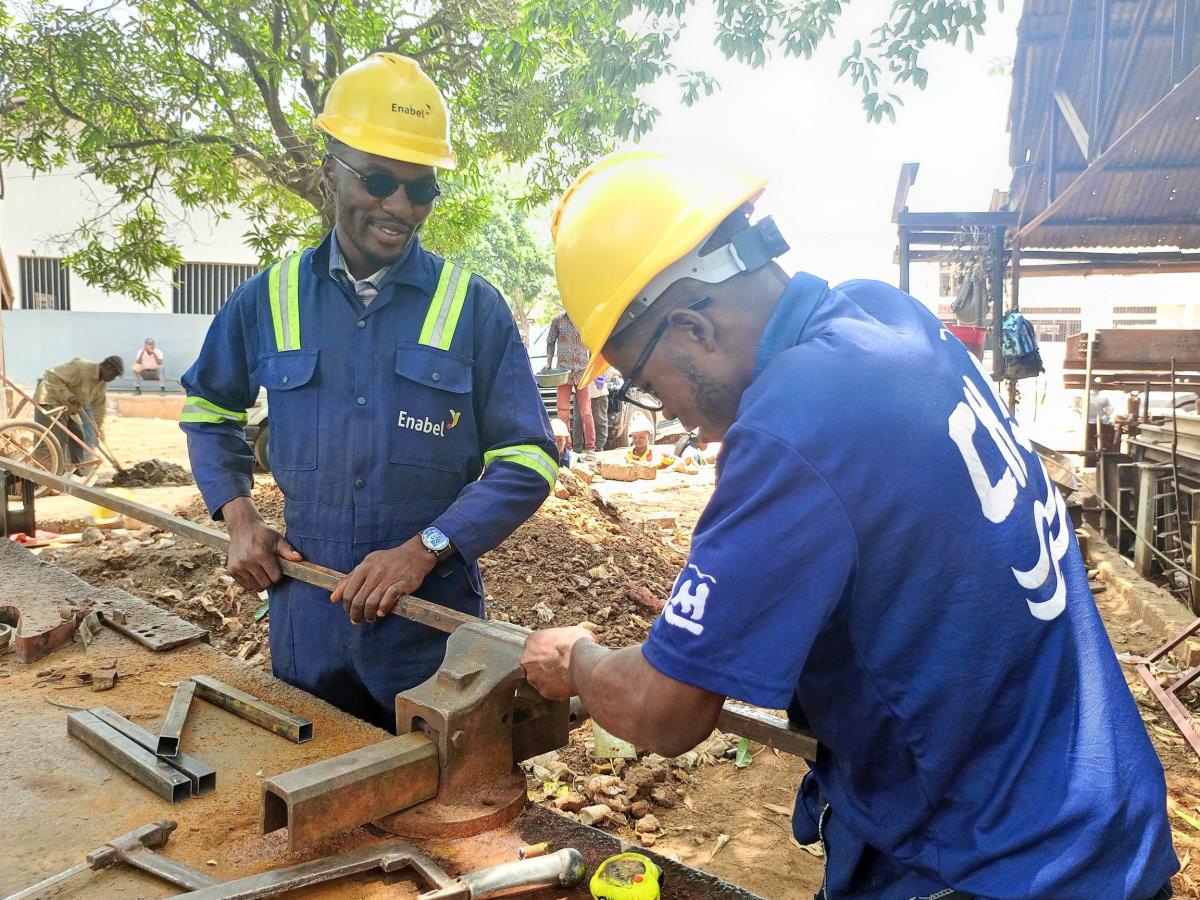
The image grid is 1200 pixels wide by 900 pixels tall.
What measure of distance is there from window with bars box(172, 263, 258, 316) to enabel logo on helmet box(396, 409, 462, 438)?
18.2m

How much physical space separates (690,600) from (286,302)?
1.82 m

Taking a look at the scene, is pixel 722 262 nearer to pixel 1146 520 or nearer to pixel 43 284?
pixel 1146 520

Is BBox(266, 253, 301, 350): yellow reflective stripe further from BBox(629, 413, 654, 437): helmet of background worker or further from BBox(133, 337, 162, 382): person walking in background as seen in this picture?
BBox(133, 337, 162, 382): person walking in background

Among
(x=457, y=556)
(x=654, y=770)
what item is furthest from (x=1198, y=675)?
(x=457, y=556)

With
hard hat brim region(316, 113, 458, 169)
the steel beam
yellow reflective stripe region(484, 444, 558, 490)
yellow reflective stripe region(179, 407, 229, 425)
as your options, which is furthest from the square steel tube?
the steel beam

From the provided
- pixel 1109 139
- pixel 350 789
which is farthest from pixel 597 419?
pixel 350 789

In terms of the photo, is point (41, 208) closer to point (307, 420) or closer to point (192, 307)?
point (192, 307)

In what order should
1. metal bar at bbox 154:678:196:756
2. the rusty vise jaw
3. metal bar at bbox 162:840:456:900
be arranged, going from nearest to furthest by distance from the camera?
metal bar at bbox 162:840:456:900, the rusty vise jaw, metal bar at bbox 154:678:196:756

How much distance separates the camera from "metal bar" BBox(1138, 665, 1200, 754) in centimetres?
421

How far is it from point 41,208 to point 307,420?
18704 millimetres

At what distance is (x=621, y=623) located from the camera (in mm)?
5875

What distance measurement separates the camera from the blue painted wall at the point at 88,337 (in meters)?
17.4

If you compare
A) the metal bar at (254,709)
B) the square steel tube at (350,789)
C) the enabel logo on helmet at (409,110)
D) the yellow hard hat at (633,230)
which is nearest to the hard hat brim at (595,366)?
the yellow hard hat at (633,230)

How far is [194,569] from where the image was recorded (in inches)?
250
